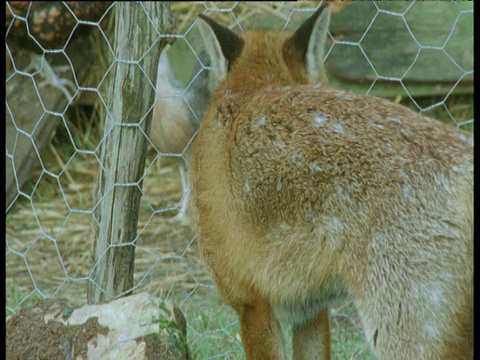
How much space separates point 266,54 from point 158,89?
1798mm

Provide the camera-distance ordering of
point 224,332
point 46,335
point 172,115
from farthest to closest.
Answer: point 172,115 → point 224,332 → point 46,335

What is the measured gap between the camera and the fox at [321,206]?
246cm

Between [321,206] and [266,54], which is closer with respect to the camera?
[321,206]

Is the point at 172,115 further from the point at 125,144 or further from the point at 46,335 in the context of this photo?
the point at 46,335

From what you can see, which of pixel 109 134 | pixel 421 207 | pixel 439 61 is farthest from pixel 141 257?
pixel 421 207

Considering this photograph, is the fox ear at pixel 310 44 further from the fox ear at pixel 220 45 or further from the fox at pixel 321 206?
the fox ear at pixel 220 45

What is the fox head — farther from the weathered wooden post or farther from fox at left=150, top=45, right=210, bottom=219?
fox at left=150, top=45, right=210, bottom=219

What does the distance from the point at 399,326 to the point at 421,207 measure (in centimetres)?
39

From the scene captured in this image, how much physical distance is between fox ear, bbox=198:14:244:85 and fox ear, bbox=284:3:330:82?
0.21 m

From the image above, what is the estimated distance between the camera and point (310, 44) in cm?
318

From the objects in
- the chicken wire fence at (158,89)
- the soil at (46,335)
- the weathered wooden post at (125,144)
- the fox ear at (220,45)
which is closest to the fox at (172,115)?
the chicken wire fence at (158,89)

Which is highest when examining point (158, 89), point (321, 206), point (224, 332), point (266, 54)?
point (266, 54)

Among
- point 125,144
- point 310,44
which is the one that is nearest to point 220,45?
point 310,44
